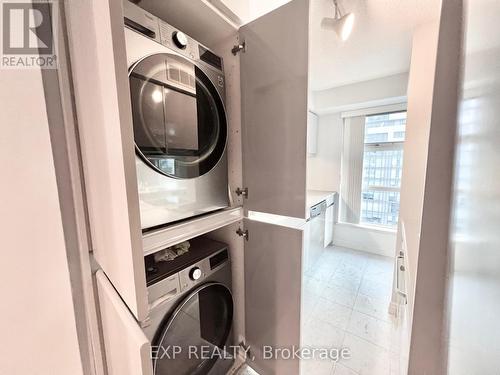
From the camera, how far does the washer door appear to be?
792mm

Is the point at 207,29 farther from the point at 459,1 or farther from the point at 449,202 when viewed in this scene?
the point at 449,202

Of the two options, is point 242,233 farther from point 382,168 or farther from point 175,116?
point 382,168

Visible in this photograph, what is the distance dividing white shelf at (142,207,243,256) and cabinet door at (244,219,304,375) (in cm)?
17

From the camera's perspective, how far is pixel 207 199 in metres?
0.89

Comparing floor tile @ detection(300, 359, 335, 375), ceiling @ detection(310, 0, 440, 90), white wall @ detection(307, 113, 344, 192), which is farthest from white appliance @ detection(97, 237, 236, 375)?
white wall @ detection(307, 113, 344, 192)

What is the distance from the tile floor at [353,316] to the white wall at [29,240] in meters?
1.51

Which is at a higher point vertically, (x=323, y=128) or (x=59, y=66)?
(x=323, y=128)

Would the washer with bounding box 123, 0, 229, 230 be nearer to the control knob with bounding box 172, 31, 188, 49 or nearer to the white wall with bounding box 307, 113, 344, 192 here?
the control knob with bounding box 172, 31, 188, 49

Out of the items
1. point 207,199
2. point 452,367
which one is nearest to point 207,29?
point 207,199

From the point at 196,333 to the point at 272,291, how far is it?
0.43m

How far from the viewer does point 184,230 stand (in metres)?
0.78

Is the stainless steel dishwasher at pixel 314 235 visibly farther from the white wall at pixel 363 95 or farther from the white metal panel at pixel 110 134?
the white metal panel at pixel 110 134

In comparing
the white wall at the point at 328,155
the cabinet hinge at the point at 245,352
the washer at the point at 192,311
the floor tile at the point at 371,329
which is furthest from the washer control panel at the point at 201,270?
the white wall at the point at 328,155

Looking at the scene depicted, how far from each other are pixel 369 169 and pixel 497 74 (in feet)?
10.3
